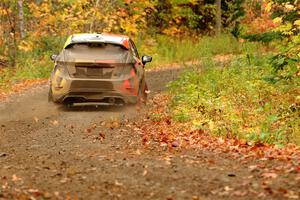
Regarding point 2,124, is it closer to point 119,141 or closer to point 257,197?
point 119,141

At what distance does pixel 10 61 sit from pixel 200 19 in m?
15.1

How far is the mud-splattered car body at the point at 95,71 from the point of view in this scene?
14.3 meters

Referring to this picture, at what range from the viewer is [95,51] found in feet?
47.1

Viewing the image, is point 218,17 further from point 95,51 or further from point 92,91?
point 92,91

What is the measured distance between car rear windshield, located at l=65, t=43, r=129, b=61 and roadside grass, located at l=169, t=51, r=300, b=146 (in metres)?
1.85

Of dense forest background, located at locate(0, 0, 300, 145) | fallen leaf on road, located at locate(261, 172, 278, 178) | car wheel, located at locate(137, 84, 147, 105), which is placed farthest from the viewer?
car wheel, located at locate(137, 84, 147, 105)

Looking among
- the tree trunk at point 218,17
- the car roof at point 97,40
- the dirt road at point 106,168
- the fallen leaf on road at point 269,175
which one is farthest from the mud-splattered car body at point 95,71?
the tree trunk at point 218,17

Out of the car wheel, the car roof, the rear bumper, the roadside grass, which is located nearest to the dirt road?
the rear bumper

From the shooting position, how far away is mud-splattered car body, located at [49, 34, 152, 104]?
1428 centimetres

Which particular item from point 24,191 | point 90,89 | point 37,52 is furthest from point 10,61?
point 24,191

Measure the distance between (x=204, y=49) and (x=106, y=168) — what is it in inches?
759

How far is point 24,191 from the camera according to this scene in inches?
298

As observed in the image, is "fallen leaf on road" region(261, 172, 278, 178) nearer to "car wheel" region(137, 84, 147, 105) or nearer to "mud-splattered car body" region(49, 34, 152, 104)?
"mud-splattered car body" region(49, 34, 152, 104)

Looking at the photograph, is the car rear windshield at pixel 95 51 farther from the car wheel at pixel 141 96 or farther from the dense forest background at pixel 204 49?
the dense forest background at pixel 204 49
